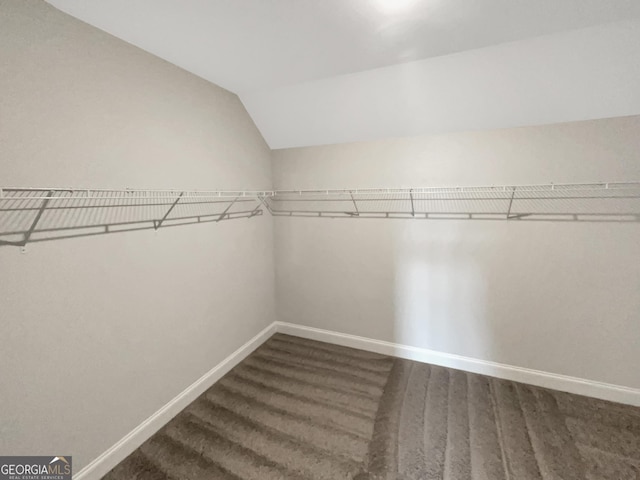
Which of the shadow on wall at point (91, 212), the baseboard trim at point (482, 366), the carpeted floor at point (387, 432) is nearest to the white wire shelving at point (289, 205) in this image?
the shadow on wall at point (91, 212)

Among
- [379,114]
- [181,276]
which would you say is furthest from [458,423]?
[379,114]

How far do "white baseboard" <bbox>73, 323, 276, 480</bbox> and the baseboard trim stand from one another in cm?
71

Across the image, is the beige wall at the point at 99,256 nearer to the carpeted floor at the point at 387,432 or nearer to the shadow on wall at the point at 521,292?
the carpeted floor at the point at 387,432

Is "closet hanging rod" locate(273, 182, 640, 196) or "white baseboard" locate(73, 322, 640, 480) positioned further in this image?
"closet hanging rod" locate(273, 182, 640, 196)

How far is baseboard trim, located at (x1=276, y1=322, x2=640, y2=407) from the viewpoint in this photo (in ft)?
6.35

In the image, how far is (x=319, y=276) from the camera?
8.98ft

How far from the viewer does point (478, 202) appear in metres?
2.13

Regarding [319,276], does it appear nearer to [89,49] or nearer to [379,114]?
[379,114]

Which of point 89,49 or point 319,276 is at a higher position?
point 89,49

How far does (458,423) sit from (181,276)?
77.9 inches

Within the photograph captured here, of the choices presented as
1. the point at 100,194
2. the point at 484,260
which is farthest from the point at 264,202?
the point at 484,260

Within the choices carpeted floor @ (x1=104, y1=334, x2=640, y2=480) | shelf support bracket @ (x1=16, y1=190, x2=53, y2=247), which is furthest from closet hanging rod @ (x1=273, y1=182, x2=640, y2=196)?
shelf support bracket @ (x1=16, y1=190, x2=53, y2=247)

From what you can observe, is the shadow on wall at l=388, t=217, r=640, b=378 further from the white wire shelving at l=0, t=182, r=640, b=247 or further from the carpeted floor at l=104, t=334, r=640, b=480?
the carpeted floor at l=104, t=334, r=640, b=480

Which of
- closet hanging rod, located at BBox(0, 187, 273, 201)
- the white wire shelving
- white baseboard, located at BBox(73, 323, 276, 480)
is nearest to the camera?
closet hanging rod, located at BBox(0, 187, 273, 201)
